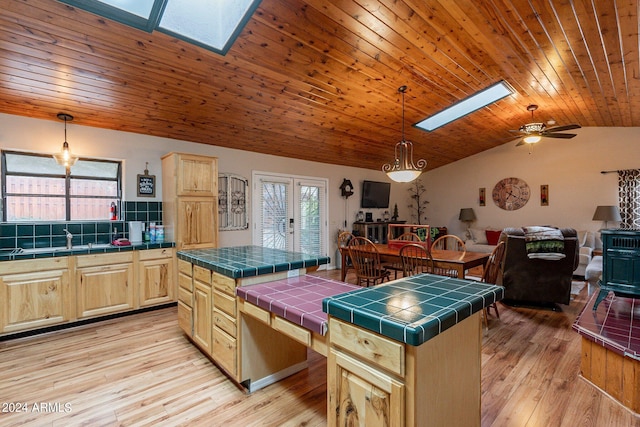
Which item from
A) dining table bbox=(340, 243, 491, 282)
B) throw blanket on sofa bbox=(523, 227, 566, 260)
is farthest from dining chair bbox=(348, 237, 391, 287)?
throw blanket on sofa bbox=(523, 227, 566, 260)

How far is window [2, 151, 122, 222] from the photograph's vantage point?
335cm

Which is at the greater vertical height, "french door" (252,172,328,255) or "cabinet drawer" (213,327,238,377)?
"french door" (252,172,328,255)

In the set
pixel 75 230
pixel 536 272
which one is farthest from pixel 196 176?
pixel 536 272

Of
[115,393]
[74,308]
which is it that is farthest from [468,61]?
[74,308]

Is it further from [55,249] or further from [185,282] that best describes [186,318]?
[55,249]

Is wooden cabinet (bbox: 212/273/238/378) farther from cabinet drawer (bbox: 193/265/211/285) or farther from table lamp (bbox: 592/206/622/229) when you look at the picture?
table lamp (bbox: 592/206/622/229)

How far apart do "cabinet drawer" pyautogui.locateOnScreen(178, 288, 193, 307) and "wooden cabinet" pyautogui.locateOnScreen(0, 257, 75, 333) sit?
4.42 feet

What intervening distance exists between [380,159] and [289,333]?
5426 mm

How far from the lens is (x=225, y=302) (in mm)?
2166

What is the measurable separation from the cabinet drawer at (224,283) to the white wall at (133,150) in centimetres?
250

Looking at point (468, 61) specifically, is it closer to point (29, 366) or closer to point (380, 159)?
point (380, 159)

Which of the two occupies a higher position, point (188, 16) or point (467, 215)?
point (188, 16)

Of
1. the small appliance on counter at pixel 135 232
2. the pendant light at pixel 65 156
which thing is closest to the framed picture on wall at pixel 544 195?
the small appliance on counter at pixel 135 232

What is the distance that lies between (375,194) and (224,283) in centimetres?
537
